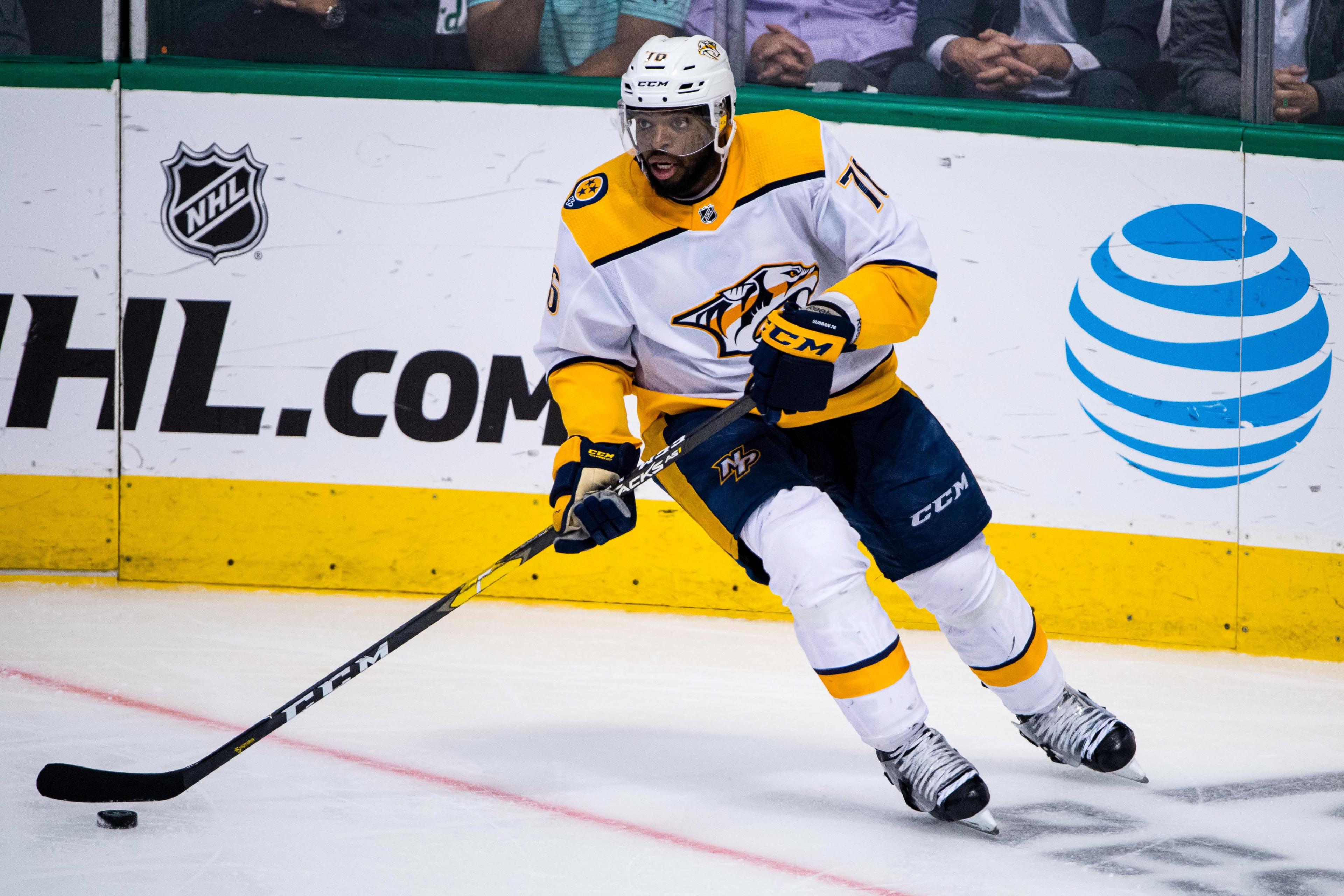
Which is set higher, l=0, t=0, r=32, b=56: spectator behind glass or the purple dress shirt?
the purple dress shirt

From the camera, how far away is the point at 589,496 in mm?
2367

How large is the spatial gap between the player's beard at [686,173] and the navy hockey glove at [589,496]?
0.44 m

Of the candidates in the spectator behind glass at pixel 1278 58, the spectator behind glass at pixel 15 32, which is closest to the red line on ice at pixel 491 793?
the spectator behind glass at pixel 15 32

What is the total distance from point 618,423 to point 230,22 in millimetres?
2229

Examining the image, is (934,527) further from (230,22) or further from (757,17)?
(230,22)

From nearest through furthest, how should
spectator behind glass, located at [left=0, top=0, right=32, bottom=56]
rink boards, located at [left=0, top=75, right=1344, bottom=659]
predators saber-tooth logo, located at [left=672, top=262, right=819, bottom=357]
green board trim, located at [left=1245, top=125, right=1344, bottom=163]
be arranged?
1. predators saber-tooth logo, located at [left=672, top=262, right=819, bottom=357]
2. green board trim, located at [left=1245, top=125, right=1344, bottom=163]
3. rink boards, located at [left=0, top=75, right=1344, bottom=659]
4. spectator behind glass, located at [left=0, top=0, right=32, bottom=56]

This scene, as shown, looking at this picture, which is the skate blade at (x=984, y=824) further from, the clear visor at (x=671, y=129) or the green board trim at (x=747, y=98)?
the green board trim at (x=747, y=98)

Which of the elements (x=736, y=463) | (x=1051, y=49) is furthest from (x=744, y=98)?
(x=736, y=463)

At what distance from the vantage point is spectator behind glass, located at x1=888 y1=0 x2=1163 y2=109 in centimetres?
381

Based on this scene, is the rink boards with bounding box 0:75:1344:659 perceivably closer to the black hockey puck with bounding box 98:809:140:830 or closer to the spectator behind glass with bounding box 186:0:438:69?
the spectator behind glass with bounding box 186:0:438:69

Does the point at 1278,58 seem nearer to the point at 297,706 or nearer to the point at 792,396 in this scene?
the point at 792,396

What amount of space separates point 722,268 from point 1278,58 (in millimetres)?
2114

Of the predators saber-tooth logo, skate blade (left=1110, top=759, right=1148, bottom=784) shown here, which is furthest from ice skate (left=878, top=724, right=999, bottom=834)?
the predators saber-tooth logo

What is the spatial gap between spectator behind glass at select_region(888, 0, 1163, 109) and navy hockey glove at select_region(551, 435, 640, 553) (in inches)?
75.9
